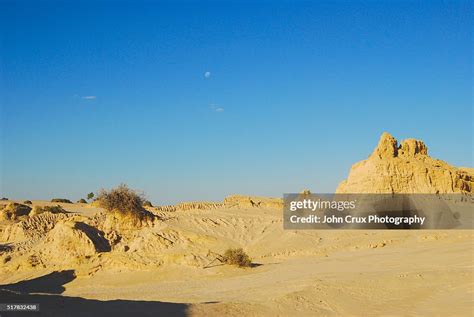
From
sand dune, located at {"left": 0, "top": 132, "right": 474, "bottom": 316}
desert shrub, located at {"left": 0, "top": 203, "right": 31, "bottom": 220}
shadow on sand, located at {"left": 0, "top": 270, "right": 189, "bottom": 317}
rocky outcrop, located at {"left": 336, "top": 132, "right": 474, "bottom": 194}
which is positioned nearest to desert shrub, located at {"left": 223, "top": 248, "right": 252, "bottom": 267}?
sand dune, located at {"left": 0, "top": 132, "right": 474, "bottom": 316}

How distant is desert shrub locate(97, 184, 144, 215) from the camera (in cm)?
2941

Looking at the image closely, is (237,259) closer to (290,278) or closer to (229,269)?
(229,269)

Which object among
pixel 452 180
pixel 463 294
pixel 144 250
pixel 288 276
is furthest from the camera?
pixel 452 180

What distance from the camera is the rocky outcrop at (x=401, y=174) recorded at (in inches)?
1319

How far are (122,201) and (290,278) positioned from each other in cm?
1471

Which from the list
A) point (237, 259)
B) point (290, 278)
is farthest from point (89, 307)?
point (237, 259)

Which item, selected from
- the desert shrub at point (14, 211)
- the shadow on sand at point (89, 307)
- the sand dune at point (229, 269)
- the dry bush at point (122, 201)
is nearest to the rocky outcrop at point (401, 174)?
the sand dune at point (229, 269)

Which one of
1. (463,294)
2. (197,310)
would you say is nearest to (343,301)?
(463,294)

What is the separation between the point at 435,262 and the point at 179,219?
1732cm

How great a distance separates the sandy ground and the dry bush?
93.3 inches

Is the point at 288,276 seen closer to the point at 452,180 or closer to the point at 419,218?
the point at 419,218

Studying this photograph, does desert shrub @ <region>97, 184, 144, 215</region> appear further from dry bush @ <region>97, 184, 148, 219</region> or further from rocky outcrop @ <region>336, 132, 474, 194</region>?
rocky outcrop @ <region>336, 132, 474, 194</region>

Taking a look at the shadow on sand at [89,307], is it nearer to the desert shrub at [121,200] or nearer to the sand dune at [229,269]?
the sand dune at [229,269]

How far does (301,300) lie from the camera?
13.0 metres
